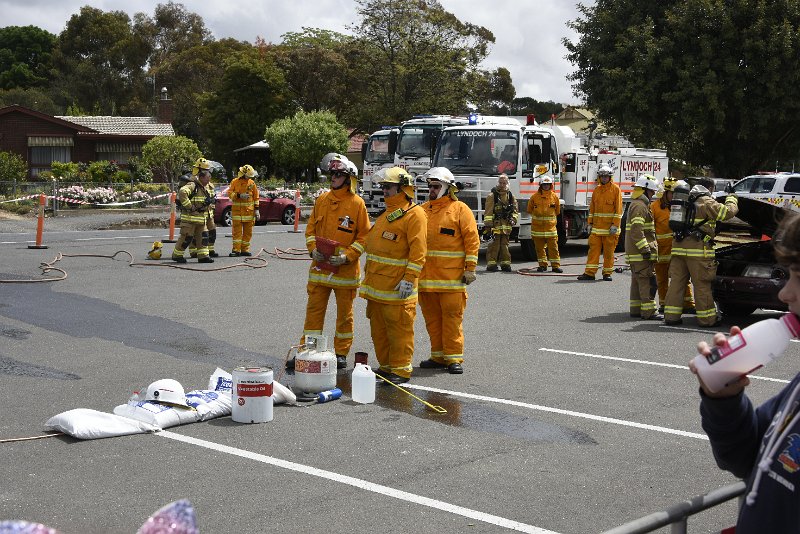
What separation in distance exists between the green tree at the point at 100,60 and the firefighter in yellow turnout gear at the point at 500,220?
7005 cm

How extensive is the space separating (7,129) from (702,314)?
49861 mm

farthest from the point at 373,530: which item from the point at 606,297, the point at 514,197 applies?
the point at 514,197

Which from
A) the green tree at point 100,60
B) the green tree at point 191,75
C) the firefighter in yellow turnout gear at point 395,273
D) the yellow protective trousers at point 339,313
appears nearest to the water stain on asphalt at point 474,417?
the firefighter in yellow turnout gear at point 395,273

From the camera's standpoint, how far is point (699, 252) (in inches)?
491

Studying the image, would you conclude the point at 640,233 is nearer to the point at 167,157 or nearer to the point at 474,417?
the point at 474,417

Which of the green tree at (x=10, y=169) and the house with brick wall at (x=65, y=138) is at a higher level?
the house with brick wall at (x=65, y=138)

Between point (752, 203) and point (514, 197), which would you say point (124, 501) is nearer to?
point (752, 203)

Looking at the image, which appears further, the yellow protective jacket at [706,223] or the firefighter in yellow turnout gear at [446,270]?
the yellow protective jacket at [706,223]

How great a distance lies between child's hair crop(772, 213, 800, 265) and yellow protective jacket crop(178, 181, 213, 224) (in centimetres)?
1659

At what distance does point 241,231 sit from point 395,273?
1169cm

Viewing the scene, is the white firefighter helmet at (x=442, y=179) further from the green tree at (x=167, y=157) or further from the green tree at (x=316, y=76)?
the green tree at (x=316, y=76)

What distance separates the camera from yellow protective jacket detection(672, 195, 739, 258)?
12258 mm

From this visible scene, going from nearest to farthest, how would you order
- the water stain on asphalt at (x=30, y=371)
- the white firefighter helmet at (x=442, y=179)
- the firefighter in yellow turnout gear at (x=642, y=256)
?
the water stain on asphalt at (x=30, y=371)
the white firefighter helmet at (x=442, y=179)
the firefighter in yellow turnout gear at (x=642, y=256)

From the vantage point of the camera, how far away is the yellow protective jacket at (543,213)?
1916cm
